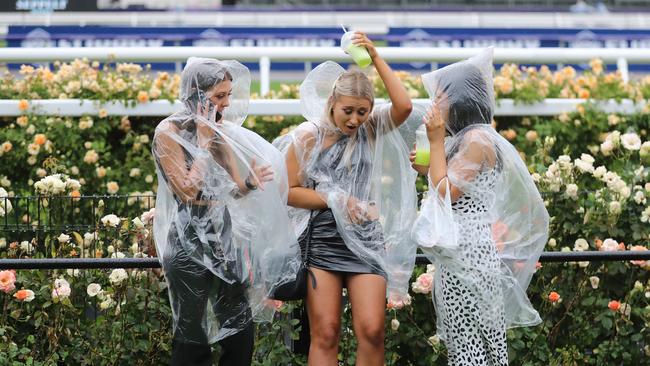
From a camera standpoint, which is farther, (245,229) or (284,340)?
(284,340)

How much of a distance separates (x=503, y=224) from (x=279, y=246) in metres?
0.87

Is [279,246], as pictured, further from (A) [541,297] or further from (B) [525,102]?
(B) [525,102]

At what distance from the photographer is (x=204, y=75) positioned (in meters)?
3.96

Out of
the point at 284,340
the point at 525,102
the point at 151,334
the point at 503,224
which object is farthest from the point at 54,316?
the point at 525,102

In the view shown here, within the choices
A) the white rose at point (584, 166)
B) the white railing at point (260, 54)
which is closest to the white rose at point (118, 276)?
the white rose at point (584, 166)

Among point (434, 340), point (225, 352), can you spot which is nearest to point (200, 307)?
point (225, 352)

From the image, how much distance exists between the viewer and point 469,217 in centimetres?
404

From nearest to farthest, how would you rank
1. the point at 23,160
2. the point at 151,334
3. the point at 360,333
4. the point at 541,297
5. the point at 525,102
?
1. the point at 360,333
2. the point at 151,334
3. the point at 541,297
4. the point at 23,160
5. the point at 525,102

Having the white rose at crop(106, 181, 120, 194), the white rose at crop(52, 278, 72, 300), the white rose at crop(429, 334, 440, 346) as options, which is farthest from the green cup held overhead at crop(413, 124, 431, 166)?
the white rose at crop(106, 181, 120, 194)

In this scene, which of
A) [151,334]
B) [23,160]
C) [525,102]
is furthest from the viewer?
[525,102]

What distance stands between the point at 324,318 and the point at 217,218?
53 centimetres

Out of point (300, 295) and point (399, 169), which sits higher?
point (399, 169)

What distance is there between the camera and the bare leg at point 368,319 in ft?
13.0

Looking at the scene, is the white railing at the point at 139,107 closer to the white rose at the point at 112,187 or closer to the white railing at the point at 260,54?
the white railing at the point at 260,54
